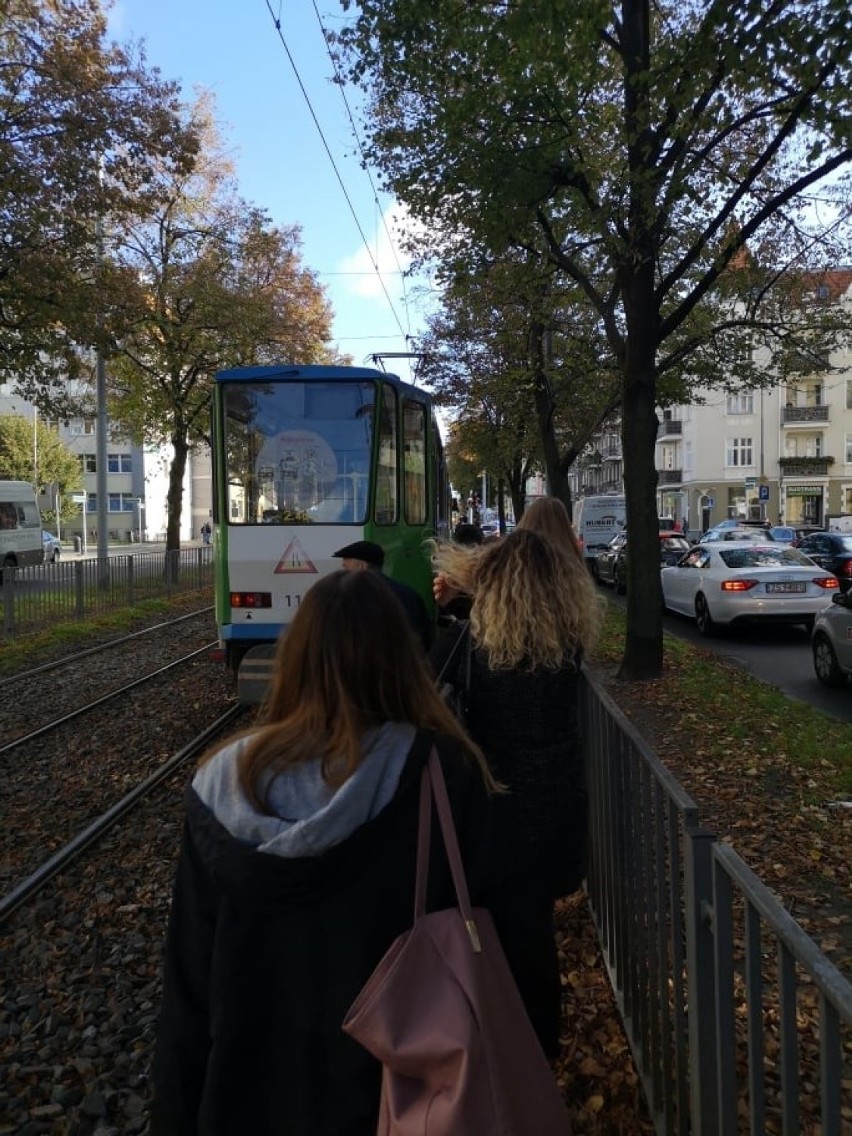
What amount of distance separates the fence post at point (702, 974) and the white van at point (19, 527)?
1143 inches

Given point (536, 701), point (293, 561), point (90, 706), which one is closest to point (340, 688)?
point (536, 701)

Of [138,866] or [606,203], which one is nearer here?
[138,866]

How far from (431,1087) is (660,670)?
9.02 m

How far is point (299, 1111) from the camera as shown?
172cm

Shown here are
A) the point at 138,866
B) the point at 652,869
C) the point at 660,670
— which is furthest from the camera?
the point at 660,670

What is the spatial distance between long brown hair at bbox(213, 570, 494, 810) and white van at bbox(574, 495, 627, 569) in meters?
30.8

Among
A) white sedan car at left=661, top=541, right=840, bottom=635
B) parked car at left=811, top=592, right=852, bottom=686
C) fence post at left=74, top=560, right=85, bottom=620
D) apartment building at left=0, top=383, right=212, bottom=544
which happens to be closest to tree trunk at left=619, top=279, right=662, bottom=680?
parked car at left=811, top=592, right=852, bottom=686

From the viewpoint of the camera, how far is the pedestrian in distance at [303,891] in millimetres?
1644

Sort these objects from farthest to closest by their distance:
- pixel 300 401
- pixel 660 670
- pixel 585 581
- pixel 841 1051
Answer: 1. pixel 660 670
2. pixel 300 401
3. pixel 585 581
4. pixel 841 1051

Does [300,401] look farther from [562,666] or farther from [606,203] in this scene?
[562,666]

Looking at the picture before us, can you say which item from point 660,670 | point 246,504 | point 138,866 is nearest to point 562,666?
point 138,866

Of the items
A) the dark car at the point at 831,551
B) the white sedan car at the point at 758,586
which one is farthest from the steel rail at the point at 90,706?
the dark car at the point at 831,551

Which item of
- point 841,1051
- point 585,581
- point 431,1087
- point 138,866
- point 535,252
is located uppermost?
point 535,252

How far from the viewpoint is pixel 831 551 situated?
25.3m
